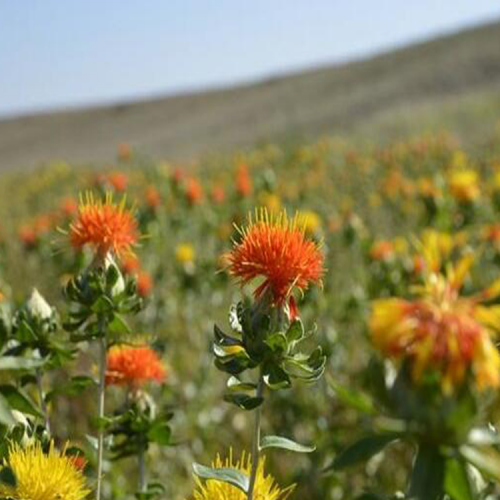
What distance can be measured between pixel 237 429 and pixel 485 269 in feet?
5.78

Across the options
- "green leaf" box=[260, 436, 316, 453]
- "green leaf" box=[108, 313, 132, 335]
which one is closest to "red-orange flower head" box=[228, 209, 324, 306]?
"green leaf" box=[260, 436, 316, 453]

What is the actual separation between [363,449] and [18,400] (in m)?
0.84

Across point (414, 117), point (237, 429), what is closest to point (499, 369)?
point (237, 429)

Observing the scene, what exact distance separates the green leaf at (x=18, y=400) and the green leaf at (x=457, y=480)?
34.2 inches

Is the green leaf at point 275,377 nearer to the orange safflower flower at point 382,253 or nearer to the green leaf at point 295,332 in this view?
the green leaf at point 295,332

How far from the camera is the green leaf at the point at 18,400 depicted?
179 centimetres

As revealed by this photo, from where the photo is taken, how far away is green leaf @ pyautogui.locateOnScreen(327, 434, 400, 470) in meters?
1.15

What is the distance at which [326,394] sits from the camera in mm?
4348

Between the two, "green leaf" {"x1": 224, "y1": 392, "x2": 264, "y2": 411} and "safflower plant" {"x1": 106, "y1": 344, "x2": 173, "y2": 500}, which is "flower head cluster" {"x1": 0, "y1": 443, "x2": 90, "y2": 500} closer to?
"green leaf" {"x1": 224, "y1": 392, "x2": 264, "y2": 411}

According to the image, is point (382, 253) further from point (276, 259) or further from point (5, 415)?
point (5, 415)

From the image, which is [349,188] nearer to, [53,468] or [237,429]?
[237,429]

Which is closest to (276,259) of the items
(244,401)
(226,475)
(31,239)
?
(244,401)

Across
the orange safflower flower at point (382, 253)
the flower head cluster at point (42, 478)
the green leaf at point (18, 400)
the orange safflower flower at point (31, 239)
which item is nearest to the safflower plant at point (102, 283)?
the green leaf at point (18, 400)

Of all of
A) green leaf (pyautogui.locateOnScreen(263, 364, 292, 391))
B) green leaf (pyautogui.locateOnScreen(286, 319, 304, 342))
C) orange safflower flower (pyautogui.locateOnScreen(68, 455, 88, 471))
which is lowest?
orange safflower flower (pyautogui.locateOnScreen(68, 455, 88, 471))
